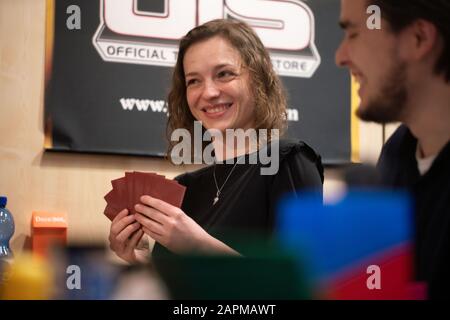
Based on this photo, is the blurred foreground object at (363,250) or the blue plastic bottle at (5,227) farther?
the blue plastic bottle at (5,227)

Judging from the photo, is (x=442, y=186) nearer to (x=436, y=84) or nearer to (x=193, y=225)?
(x=436, y=84)

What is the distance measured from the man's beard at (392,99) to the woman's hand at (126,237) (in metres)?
0.51

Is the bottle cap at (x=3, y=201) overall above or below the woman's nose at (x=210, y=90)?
below

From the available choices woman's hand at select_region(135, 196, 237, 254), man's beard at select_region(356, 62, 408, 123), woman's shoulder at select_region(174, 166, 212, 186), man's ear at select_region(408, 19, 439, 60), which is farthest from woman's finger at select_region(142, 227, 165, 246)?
man's ear at select_region(408, 19, 439, 60)

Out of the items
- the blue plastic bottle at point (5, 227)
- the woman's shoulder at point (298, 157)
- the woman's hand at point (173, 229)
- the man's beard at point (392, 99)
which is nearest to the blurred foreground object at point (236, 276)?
the woman's hand at point (173, 229)

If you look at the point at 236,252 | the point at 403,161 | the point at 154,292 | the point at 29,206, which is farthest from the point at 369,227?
the point at 29,206

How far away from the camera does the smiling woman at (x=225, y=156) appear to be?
1.28 m

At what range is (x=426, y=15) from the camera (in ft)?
3.98

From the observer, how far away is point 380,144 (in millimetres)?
1282

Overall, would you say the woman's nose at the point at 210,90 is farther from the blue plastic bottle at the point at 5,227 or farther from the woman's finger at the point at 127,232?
the blue plastic bottle at the point at 5,227

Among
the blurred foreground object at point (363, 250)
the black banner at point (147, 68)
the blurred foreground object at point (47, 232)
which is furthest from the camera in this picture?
the black banner at point (147, 68)

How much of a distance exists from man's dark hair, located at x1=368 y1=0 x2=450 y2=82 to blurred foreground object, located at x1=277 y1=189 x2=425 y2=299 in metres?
0.26

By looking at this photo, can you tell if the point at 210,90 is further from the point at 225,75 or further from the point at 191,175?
the point at 191,175

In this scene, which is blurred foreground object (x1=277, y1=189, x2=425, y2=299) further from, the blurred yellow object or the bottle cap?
the bottle cap
